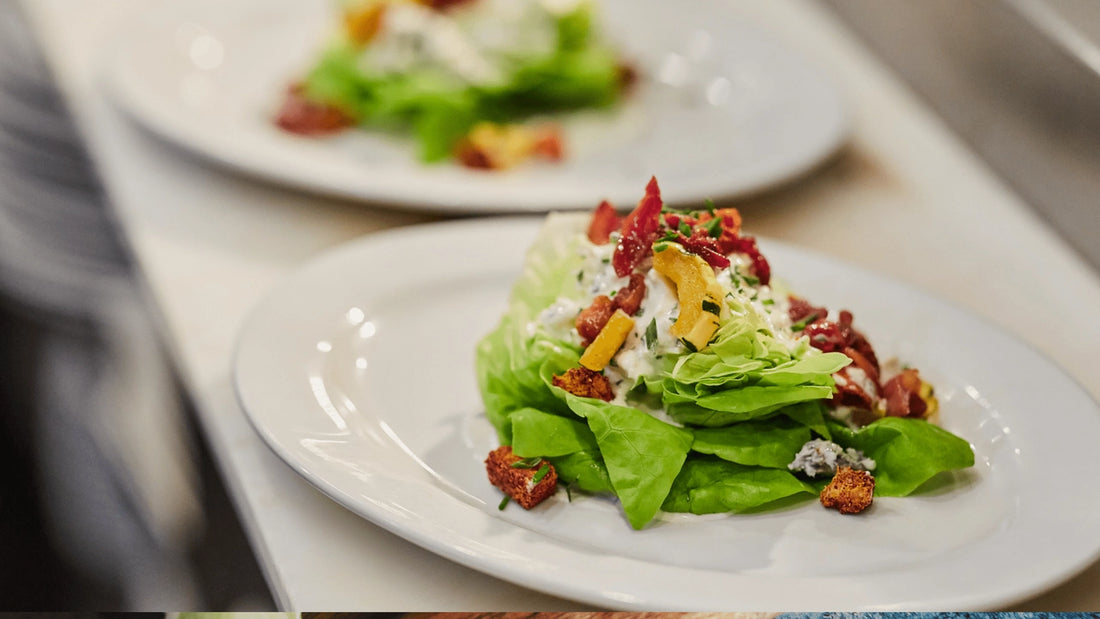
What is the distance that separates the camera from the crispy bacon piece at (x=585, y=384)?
4.57ft

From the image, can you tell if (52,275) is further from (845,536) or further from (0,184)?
Result: (845,536)

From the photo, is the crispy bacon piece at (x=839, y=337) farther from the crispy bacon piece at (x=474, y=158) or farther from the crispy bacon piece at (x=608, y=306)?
the crispy bacon piece at (x=474, y=158)

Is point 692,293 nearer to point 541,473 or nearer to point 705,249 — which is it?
point 705,249

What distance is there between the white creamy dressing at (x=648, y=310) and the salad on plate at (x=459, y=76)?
86 cm

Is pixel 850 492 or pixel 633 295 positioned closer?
pixel 850 492

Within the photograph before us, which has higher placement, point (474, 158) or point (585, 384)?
point (585, 384)

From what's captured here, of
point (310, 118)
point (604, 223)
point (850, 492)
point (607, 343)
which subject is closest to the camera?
point (850, 492)

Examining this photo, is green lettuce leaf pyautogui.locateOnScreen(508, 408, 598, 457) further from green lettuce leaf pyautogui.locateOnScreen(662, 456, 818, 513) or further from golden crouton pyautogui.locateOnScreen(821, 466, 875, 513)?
golden crouton pyautogui.locateOnScreen(821, 466, 875, 513)

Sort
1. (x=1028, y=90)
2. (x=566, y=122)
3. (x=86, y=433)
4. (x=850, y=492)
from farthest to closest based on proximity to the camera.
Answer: (x=566, y=122) → (x=1028, y=90) → (x=86, y=433) → (x=850, y=492)

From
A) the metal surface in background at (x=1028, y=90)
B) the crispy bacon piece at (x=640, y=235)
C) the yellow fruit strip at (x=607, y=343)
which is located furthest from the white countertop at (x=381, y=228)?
the crispy bacon piece at (x=640, y=235)

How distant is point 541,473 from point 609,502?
→ 93 mm

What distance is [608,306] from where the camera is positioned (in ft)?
4.74

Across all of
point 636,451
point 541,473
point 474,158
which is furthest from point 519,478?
point 474,158

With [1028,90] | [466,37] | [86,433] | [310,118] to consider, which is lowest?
[86,433]
